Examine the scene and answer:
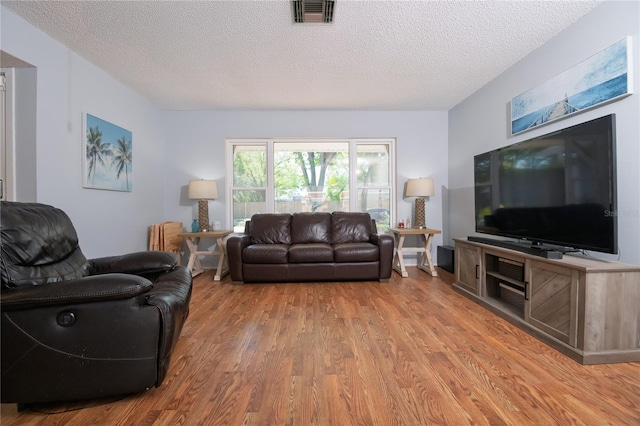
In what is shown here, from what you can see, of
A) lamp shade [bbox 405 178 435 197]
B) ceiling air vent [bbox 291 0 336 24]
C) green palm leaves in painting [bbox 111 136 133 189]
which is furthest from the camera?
lamp shade [bbox 405 178 435 197]

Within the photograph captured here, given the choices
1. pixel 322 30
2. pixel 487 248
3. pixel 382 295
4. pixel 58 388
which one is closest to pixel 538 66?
pixel 487 248

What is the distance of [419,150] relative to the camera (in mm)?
4547

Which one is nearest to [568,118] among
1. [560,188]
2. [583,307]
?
[560,188]

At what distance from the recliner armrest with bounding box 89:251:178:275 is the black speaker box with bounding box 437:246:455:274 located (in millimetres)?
3515

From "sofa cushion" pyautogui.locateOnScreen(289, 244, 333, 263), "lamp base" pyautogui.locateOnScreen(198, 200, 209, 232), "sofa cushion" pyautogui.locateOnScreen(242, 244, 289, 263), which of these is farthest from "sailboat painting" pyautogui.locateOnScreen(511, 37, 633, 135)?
"lamp base" pyautogui.locateOnScreen(198, 200, 209, 232)

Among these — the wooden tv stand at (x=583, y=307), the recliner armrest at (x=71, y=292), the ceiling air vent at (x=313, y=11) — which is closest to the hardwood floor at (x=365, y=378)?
the wooden tv stand at (x=583, y=307)

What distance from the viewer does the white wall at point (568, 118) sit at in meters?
1.88

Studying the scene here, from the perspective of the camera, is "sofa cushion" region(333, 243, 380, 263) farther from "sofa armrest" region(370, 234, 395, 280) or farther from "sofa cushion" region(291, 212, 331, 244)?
"sofa cushion" region(291, 212, 331, 244)

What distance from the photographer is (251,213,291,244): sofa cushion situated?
4023 mm

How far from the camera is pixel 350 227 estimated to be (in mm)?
4094

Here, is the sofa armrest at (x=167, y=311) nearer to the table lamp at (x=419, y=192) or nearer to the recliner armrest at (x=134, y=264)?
the recliner armrest at (x=134, y=264)

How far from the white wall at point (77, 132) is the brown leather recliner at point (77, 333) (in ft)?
4.58

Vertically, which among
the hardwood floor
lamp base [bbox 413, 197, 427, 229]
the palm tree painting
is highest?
the palm tree painting

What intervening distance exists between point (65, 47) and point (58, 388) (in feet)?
9.80
